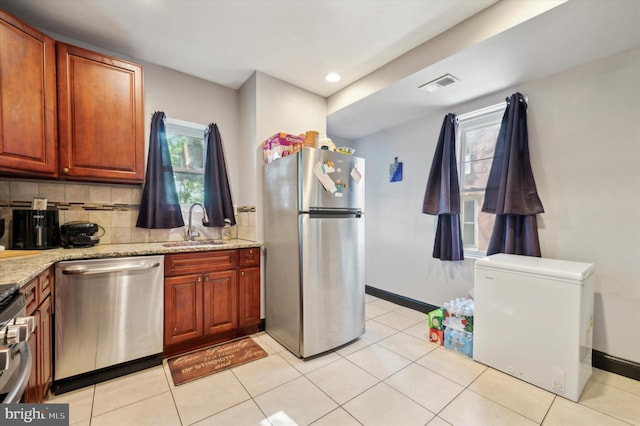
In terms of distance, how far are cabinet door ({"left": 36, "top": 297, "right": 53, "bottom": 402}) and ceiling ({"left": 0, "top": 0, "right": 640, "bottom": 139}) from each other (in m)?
2.03

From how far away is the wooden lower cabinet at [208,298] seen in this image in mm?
2117

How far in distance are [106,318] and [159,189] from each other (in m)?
1.15

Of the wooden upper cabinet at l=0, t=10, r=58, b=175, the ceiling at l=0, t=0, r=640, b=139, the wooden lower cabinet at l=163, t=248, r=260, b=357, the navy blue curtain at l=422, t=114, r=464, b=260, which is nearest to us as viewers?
the wooden upper cabinet at l=0, t=10, r=58, b=175

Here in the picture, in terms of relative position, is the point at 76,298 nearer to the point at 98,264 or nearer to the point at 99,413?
the point at 98,264

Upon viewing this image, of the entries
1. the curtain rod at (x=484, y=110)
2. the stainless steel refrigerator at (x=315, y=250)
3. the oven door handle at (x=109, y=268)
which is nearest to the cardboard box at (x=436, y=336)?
the stainless steel refrigerator at (x=315, y=250)

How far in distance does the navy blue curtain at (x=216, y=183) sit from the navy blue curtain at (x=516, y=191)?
267 centimetres

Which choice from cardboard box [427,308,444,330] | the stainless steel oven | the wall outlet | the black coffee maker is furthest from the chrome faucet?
the wall outlet

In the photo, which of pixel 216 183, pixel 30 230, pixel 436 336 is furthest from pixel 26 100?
pixel 436 336

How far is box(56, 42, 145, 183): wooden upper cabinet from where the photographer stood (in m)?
1.95

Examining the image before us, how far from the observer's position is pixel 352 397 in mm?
1702

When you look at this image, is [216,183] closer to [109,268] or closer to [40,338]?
[109,268]

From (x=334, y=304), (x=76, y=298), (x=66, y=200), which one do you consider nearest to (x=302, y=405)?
(x=334, y=304)

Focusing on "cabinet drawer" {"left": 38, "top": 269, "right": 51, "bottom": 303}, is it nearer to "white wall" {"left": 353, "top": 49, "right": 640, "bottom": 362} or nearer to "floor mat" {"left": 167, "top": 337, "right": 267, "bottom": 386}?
"floor mat" {"left": 167, "top": 337, "right": 267, "bottom": 386}

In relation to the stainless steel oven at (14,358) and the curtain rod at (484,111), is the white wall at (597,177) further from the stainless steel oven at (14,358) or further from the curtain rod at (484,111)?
the stainless steel oven at (14,358)
